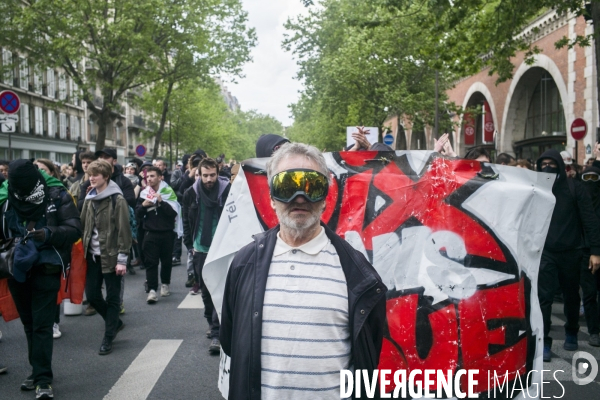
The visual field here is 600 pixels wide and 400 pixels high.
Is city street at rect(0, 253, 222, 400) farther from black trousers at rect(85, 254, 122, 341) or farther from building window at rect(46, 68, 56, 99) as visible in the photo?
building window at rect(46, 68, 56, 99)

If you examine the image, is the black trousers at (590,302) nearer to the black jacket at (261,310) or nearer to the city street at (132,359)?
the city street at (132,359)

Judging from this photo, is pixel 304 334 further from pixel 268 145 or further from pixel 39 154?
Answer: pixel 39 154

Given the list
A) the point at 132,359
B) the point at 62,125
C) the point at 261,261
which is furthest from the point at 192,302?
the point at 62,125

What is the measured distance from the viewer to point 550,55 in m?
23.6

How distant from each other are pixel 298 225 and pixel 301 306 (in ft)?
1.03

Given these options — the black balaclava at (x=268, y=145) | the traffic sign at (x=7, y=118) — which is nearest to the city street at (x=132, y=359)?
the black balaclava at (x=268, y=145)

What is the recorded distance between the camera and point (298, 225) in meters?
2.41

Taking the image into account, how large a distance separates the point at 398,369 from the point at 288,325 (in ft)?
4.57

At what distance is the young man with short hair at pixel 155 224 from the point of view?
8.81 meters

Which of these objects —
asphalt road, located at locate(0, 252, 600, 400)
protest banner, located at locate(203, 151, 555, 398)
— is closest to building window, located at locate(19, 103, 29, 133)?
asphalt road, located at locate(0, 252, 600, 400)

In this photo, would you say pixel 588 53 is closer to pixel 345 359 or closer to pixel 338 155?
pixel 338 155

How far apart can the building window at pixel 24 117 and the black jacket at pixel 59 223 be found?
1451 inches

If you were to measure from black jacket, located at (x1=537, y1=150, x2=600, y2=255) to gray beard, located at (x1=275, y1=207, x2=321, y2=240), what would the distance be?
14.2 ft

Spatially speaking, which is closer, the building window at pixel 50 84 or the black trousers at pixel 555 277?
the black trousers at pixel 555 277
